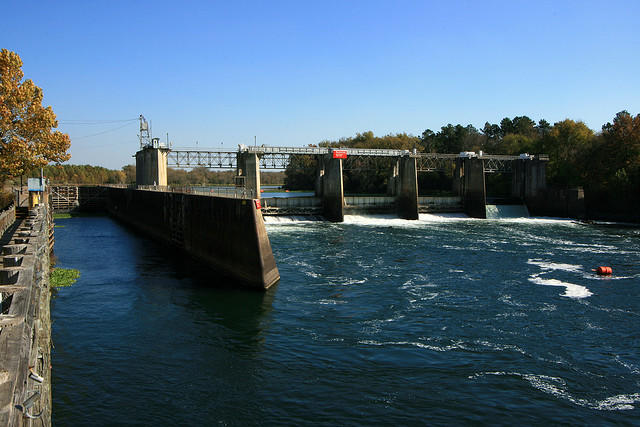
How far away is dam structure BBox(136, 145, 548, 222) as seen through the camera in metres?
64.2

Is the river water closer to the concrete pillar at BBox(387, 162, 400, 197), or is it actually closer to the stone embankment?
the stone embankment

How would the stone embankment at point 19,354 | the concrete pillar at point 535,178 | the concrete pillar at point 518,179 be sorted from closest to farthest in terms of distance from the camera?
the stone embankment at point 19,354, the concrete pillar at point 535,178, the concrete pillar at point 518,179

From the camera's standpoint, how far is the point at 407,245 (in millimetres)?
43125

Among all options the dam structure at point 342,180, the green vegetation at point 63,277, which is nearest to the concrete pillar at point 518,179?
the dam structure at point 342,180

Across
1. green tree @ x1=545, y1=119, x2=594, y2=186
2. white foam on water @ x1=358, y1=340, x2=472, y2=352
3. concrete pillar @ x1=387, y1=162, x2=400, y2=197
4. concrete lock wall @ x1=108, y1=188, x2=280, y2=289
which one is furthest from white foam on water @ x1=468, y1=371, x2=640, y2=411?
green tree @ x1=545, y1=119, x2=594, y2=186

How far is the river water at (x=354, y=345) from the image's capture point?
1323 centimetres

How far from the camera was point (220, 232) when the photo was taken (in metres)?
32.1

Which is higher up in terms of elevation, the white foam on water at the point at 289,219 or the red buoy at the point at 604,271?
the white foam on water at the point at 289,219

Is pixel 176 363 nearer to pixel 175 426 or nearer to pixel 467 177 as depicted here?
pixel 175 426

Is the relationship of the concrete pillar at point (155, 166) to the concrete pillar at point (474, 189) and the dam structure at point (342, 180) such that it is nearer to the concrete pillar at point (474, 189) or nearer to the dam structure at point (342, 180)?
the dam structure at point (342, 180)

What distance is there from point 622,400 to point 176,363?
1394 cm

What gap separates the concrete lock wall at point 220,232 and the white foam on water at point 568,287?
15828 mm

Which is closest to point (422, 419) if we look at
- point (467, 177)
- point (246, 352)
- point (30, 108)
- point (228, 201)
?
point (246, 352)

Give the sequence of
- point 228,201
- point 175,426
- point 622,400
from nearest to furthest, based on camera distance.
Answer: point 175,426 < point 622,400 < point 228,201
